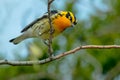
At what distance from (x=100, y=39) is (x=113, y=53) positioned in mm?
354

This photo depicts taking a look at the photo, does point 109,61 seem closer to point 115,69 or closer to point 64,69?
point 115,69

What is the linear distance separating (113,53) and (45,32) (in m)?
2.05

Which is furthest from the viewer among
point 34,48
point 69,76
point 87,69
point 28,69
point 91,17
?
point 91,17

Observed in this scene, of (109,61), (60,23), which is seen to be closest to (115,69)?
(109,61)

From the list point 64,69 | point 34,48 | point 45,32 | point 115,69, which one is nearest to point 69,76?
point 64,69

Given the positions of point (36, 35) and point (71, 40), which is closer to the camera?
point (36, 35)

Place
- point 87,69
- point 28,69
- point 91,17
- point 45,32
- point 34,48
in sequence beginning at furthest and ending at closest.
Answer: point 91,17, point 28,69, point 87,69, point 45,32, point 34,48

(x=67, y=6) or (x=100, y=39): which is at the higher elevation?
(x=67, y=6)

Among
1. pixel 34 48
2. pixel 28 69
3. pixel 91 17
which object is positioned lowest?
pixel 28 69

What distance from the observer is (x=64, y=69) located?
529 centimetres

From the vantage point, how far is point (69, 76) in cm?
504

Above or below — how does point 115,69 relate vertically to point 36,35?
below

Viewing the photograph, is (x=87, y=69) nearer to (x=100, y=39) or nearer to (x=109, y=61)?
(x=109, y=61)

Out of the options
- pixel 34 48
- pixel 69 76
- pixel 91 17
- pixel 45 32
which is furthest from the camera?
pixel 91 17
